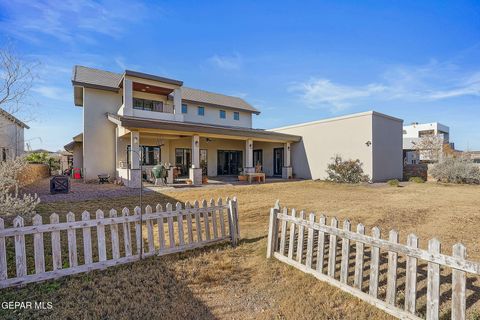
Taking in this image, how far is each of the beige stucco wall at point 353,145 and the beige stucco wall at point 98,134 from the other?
14223 mm

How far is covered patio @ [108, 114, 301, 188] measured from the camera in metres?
13.6

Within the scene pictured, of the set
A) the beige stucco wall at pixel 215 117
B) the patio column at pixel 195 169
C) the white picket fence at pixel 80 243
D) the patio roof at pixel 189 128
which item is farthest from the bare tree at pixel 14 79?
the beige stucco wall at pixel 215 117

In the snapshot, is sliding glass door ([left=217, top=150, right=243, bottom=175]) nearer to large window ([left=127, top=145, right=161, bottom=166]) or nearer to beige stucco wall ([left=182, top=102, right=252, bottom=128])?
beige stucco wall ([left=182, top=102, right=252, bottom=128])

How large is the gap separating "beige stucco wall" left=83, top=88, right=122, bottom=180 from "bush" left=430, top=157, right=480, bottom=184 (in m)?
22.7

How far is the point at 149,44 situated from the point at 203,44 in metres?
2.94

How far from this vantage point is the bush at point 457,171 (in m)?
16.4

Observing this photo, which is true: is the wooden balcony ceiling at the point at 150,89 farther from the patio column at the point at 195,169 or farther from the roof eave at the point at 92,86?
the patio column at the point at 195,169

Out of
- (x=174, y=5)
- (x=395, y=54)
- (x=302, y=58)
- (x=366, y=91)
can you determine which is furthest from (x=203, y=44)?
(x=366, y=91)

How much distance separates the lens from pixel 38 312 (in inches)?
108

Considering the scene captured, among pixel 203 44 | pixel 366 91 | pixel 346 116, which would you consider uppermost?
pixel 203 44

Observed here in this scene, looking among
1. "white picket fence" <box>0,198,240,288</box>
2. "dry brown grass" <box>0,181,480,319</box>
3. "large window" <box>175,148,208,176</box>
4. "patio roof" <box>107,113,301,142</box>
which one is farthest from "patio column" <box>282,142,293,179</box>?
"white picket fence" <box>0,198,240,288</box>

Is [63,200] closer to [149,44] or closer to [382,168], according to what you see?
[149,44]

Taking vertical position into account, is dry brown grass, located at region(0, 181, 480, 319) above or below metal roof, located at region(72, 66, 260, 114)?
below

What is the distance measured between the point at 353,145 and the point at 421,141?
2543 cm
